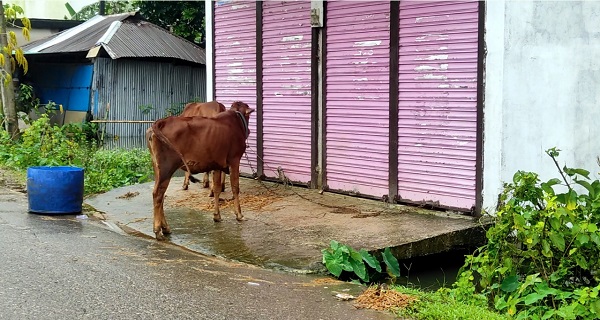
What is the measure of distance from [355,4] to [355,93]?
1.18m

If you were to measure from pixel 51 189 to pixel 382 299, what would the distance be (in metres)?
5.52

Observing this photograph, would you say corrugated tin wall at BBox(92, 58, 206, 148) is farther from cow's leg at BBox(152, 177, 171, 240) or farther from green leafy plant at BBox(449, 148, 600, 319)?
green leafy plant at BBox(449, 148, 600, 319)

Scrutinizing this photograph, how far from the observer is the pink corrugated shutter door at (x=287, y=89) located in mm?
10664

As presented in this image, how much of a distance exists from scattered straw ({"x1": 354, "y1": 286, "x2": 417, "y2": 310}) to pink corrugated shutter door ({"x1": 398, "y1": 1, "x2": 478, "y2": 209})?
2908 millimetres

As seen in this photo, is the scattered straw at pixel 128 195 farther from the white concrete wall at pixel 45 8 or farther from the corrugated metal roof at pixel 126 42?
the white concrete wall at pixel 45 8

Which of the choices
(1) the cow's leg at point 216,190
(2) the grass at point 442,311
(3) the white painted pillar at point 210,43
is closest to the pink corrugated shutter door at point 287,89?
(3) the white painted pillar at point 210,43

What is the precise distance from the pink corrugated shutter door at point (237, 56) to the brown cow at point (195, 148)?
281cm

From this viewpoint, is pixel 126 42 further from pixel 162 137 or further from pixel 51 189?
pixel 162 137

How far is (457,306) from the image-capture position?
18.4ft

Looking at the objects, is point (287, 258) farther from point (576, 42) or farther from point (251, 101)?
point (251, 101)

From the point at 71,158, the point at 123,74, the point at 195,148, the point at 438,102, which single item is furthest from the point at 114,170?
the point at 438,102

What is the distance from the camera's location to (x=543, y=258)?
229 inches

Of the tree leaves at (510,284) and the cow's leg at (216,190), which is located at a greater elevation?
the cow's leg at (216,190)

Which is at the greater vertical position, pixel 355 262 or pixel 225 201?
pixel 225 201
